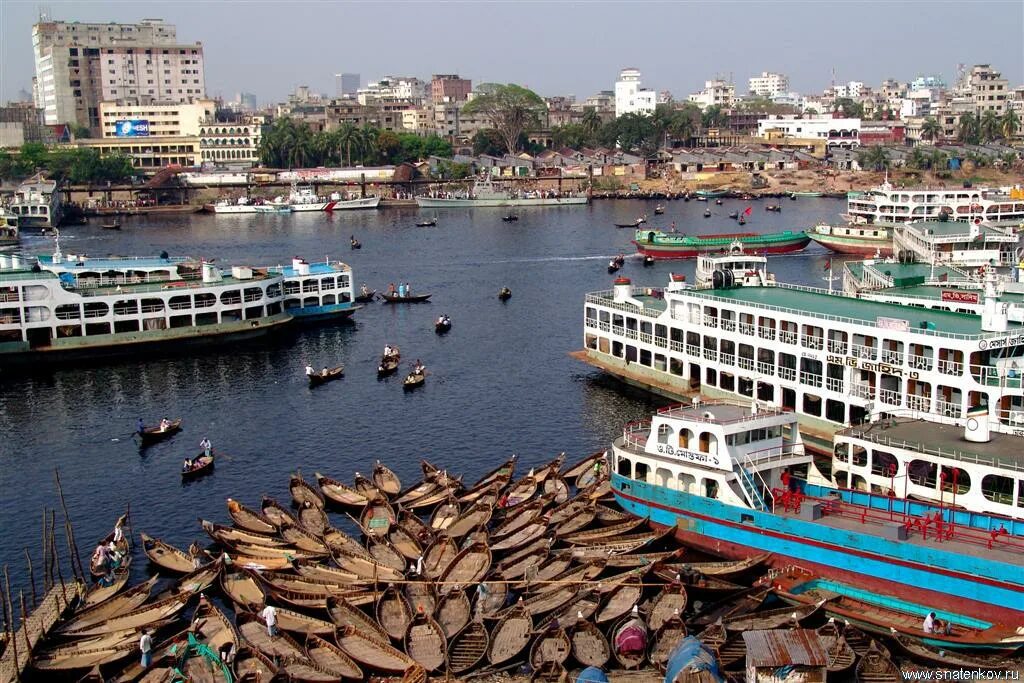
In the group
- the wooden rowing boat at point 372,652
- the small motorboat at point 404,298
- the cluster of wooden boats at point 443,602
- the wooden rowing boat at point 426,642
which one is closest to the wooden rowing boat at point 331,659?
the cluster of wooden boats at point 443,602

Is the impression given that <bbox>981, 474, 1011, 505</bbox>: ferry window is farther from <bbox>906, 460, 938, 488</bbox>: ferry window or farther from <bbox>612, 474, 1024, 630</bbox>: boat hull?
<bbox>612, 474, 1024, 630</bbox>: boat hull

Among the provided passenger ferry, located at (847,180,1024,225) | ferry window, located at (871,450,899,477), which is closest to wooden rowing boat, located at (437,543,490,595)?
ferry window, located at (871,450,899,477)

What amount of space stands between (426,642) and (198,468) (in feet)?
89.2

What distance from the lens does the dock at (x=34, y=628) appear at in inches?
1521

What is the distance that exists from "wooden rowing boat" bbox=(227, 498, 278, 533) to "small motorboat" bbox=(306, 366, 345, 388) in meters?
27.8

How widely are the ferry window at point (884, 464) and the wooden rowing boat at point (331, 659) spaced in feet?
76.5

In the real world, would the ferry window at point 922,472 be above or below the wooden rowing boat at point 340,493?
above

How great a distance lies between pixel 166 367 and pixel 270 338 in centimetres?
1181

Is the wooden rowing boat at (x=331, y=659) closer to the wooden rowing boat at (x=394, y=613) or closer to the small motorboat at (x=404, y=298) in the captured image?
the wooden rowing boat at (x=394, y=613)

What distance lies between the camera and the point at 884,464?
4669cm

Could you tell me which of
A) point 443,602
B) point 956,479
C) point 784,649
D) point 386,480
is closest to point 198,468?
point 386,480

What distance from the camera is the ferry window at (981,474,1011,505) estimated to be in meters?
42.8

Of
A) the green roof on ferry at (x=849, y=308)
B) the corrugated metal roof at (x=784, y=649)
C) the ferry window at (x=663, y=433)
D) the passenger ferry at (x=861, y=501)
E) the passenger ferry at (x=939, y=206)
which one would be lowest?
the corrugated metal roof at (x=784, y=649)

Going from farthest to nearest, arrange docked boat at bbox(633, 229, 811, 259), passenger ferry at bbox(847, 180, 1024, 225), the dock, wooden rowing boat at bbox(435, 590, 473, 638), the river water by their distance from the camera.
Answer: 1. passenger ferry at bbox(847, 180, 1024, 225)
2. docked boat at bbox(633, 229, 811, 259)
3. the river water
4. wooden rowing boat at bbox(435, 590, 473, 638)
5. the dock
